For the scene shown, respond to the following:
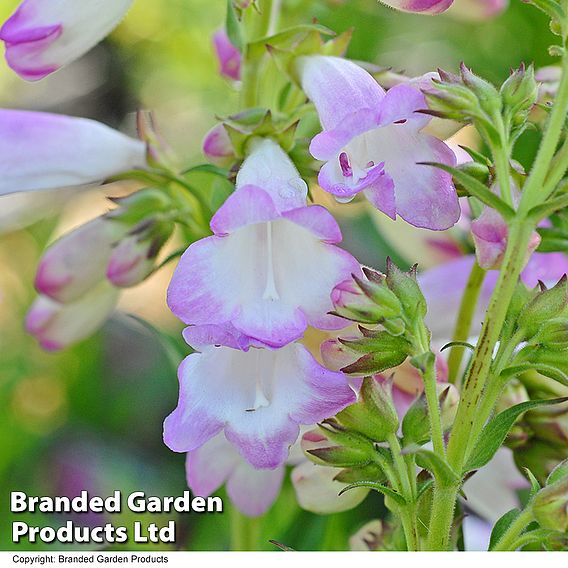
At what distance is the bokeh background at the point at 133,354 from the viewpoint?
1.01m

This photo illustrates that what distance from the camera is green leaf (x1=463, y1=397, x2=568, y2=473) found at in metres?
0.45

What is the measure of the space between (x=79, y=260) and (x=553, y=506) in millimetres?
462

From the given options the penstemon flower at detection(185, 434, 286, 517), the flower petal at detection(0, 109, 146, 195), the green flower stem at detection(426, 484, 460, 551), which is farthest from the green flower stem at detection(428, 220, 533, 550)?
the flower petal at detection(0, 109, 146, 195)

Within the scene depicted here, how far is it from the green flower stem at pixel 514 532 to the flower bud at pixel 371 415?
0.25 ft

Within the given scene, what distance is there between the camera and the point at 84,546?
716 mm

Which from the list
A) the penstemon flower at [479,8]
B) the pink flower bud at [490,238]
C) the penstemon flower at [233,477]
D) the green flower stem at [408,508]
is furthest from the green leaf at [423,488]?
the penstemon flower at [479,8]

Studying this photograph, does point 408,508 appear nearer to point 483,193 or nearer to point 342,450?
point 342,450

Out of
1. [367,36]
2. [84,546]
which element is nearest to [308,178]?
[84,546]

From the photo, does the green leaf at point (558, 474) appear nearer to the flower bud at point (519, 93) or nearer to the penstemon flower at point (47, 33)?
the flower bud at point (519, 93)

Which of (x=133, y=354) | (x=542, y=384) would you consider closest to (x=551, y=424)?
(x=542, y=384)

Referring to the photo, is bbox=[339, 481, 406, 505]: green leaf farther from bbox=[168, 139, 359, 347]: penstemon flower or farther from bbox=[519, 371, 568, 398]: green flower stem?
bbox=[519, 371, 568, 398]: green flower stem

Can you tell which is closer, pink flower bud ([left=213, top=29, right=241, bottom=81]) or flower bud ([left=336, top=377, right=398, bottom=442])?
flower bud ([left=336, top=377, right=398, bottom=442])

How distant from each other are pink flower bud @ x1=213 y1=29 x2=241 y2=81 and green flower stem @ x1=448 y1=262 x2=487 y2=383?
0.27 meters

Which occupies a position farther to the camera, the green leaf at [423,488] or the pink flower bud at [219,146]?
the pink flower bud at [219,146]
